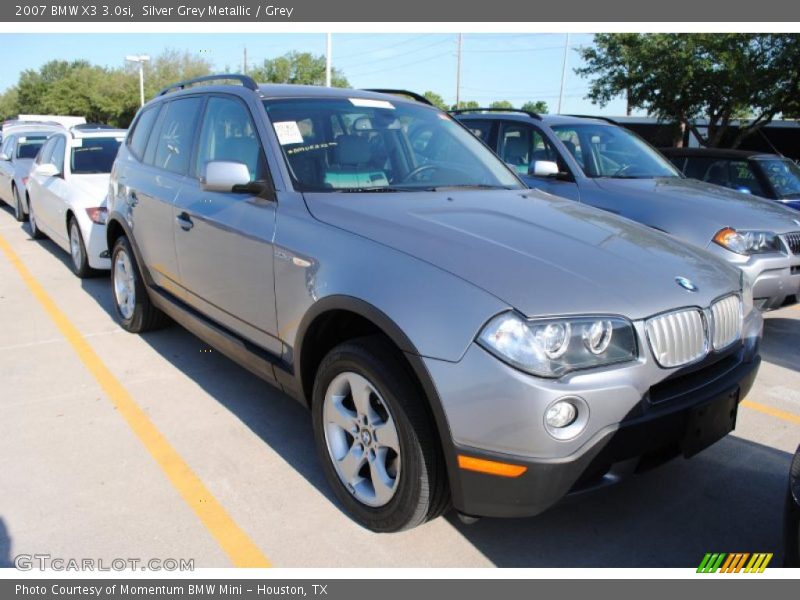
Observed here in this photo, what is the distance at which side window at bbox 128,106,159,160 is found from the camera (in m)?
5.16

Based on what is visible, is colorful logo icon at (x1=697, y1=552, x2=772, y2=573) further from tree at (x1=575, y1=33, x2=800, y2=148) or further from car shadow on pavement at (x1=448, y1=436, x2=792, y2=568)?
tree at (x1=575, y1=33, x2=800, y2=148)

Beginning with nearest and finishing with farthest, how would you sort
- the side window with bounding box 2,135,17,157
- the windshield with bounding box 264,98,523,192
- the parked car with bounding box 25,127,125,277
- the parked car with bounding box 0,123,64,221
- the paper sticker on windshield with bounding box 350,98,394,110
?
the windshield with bounding box 264,98,523,192 → the paper sticker on windshield with bounding box 350,98,394,110 → the parked car with bounding box 25,127,125,277 → the parked car with bounding box 0,123,64,221 → the side window with bounding box 2,135,17,157

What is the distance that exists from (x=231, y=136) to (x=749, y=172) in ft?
22.1

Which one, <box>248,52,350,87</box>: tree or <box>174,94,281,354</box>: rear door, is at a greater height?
<box>248,52,350,87</box>: tree

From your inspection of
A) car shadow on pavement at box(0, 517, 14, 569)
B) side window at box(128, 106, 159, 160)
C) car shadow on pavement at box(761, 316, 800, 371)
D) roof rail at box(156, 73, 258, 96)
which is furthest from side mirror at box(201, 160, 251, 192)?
car shadow on pavement at box(761, 316, 800, 371)

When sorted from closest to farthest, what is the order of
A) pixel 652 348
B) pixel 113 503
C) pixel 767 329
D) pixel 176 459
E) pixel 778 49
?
pixel 652 348, pixel 113 503, pixel 176 459, pixel 767 329, pixel 778 49

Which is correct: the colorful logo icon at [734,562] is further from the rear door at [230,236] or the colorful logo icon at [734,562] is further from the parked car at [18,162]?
the parked car at [18,162]

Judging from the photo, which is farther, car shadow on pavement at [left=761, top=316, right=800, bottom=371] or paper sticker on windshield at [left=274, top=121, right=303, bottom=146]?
car shadow on pavement at [left=761, top=316, right=800, bottom=371]

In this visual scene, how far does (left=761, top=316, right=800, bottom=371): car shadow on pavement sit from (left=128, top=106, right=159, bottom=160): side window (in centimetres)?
516

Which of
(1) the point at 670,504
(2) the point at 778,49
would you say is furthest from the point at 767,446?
(2) the point at 778,49

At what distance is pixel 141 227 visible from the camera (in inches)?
190

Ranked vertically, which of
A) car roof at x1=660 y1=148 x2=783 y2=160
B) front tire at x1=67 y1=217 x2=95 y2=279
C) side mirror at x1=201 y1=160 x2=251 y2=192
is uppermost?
car roof at x1=660 y1=148 x2=783 y2=160
